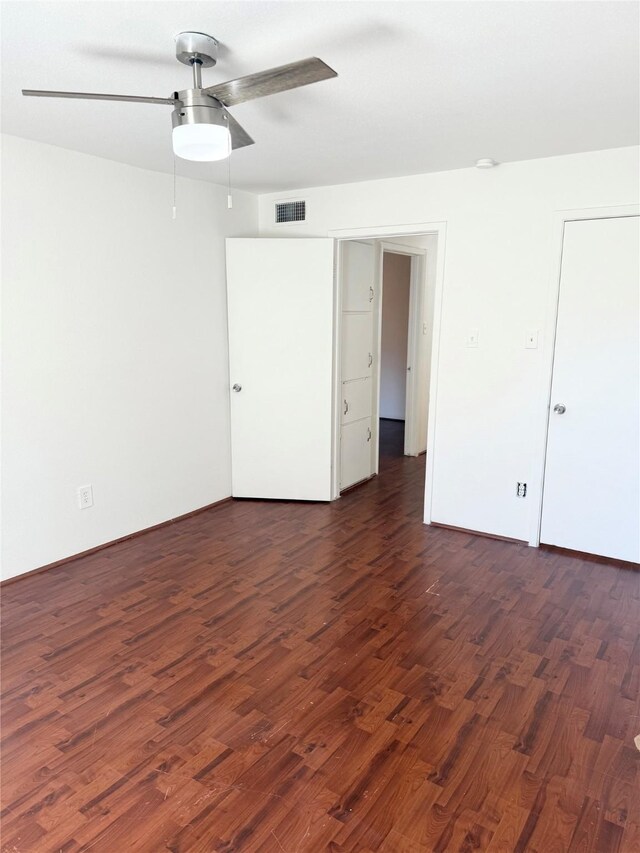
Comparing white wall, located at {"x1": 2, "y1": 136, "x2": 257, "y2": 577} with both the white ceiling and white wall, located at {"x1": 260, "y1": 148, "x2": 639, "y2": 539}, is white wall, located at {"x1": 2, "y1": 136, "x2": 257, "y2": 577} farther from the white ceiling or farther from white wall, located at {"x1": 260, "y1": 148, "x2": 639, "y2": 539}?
white wall, located at {"x1": 260, "y1": 148, "x2": 639, "y2": 539}

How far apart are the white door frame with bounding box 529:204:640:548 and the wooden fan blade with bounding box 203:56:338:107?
7.34 ft

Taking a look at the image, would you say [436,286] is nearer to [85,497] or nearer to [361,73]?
[361,73]

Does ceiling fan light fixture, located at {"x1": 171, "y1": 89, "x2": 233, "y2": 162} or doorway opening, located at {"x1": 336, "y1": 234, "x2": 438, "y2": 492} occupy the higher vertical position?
ceiling fan light fixture, located at {"x1": 171, "y1": 89, "x2": 233, "y2": 162}

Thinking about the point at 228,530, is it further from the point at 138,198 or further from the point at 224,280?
the point at 138,198

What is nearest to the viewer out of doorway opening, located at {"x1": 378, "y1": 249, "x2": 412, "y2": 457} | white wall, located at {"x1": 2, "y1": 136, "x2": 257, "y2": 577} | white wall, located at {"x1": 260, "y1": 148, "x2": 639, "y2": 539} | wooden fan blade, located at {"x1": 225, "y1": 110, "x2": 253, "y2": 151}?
wooden fan blade, located at {"x1": 225, "y1": 110, "x2": 253, "y2": 151}

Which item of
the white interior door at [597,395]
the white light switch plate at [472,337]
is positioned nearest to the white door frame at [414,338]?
the white light switch plate at [472,337]

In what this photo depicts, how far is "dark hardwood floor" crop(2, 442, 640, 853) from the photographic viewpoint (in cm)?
174

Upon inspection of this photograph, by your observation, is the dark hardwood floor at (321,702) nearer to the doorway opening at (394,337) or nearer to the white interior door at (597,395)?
the white interior door at (597,395)

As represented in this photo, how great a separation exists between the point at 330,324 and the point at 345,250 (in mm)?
652

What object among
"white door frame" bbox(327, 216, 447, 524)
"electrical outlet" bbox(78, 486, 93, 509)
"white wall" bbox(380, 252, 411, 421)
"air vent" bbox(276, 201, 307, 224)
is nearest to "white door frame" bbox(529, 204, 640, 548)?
"white door frame" bbox(327, 216, 447, 524)

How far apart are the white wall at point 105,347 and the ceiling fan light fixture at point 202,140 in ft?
5.37

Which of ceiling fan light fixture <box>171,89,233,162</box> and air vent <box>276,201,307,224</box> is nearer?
ceiling fan light fixture <box>171,89,233,162</box>

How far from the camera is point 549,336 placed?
11.8 ft

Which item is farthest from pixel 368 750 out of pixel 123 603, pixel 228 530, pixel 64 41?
pixel 64 41
